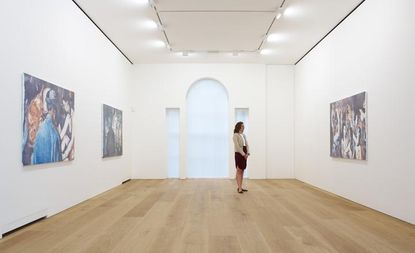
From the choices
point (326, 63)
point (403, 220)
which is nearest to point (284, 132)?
point (326, 63)

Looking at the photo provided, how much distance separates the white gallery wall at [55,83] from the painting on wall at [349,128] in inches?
243

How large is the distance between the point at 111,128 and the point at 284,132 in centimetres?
670

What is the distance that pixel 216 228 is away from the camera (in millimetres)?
5391

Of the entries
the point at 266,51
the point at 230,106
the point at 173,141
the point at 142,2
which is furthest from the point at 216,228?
the point at 173,141

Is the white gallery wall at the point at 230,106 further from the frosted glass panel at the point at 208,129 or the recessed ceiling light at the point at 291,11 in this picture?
the recessed ceiling light at the point at 291,11

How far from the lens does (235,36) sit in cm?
1048

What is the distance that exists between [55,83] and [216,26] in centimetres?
466

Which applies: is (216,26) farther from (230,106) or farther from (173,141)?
(173,141)

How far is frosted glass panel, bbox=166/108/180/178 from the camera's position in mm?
14039

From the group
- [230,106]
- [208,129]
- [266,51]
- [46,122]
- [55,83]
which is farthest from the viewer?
[208,129]

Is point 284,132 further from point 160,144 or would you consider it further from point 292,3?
point 292,3

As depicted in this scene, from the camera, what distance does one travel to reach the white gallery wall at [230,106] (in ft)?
44.9

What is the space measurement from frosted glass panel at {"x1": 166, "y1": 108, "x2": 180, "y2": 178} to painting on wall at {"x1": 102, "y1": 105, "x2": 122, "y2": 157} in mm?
2750

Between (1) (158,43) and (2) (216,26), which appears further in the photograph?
(1) (158,43)
